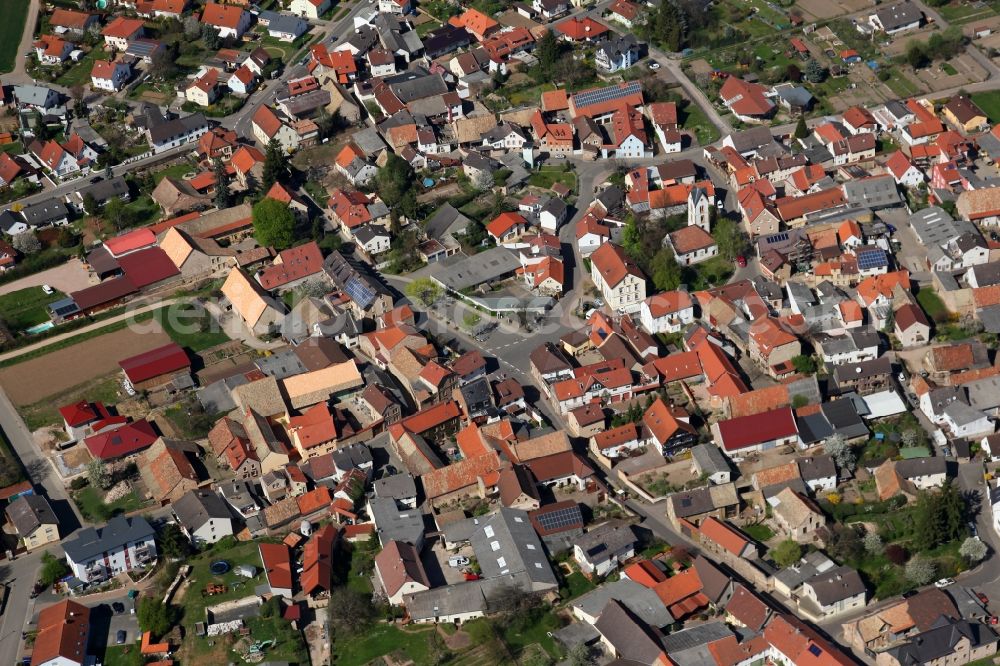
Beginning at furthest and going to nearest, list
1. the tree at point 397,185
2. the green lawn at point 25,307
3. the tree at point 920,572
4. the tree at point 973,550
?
1. the tree at point 397,185
2. the green lawn at point 25,307
3. the tree at point 973,550
4. the tree at point 920,572

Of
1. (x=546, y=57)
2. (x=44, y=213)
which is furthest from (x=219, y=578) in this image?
(x=546, y=57)

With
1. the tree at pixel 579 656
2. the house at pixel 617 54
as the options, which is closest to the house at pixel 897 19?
the house at pixel 617 54

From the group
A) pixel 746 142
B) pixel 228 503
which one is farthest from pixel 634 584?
pixel 746 142

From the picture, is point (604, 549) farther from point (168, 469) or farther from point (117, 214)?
point (117, 214)

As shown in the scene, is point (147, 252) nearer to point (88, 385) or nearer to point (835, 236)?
point (88, 385)

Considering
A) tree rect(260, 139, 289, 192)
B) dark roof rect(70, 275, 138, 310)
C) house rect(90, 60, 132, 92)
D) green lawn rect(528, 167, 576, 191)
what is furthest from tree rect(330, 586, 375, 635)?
house rect(90, 60, 132, 92)

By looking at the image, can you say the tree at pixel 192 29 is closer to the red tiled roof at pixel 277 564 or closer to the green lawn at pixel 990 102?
the red tiled roof at pixel 277 564
